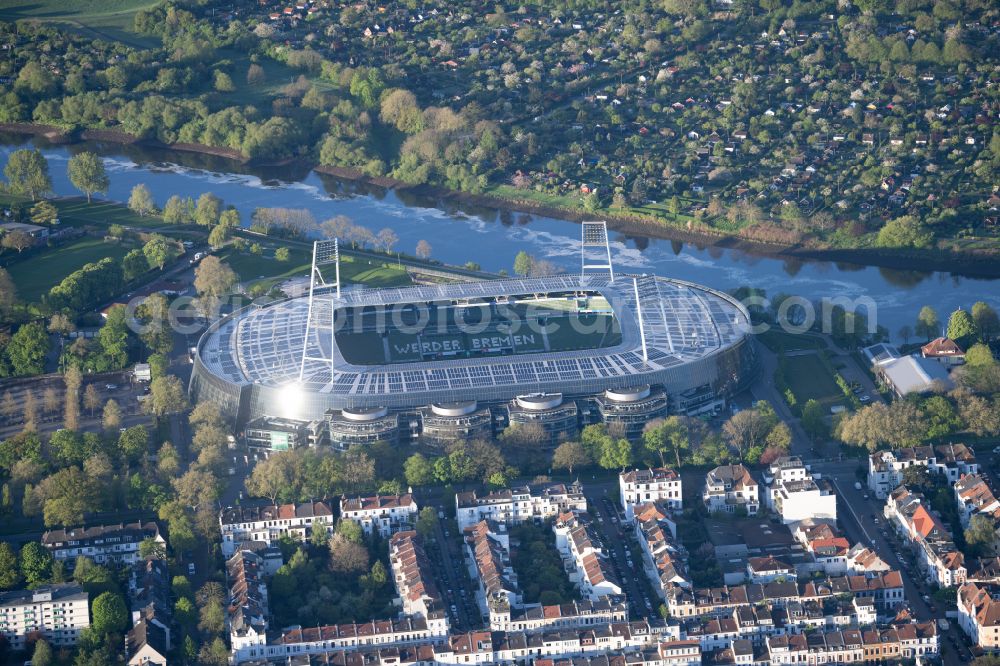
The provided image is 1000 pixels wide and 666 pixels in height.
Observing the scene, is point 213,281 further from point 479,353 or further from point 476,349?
point 479,353

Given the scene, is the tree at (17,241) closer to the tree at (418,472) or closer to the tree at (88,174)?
the tree at (88,174)

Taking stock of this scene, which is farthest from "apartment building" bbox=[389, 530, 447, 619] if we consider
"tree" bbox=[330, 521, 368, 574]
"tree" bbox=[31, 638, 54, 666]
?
"tree" bbox=[31, 638, 54, 666]

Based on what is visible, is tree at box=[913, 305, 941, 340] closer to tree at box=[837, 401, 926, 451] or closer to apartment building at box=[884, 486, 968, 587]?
tree at box=[837, 401, 926, 451]

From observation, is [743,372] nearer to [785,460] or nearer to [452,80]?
[785,460]

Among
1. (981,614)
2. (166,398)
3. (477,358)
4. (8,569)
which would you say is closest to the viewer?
(981,614)

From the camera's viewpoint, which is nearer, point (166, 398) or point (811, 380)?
point (166, 398)

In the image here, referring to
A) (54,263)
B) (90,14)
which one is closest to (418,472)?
(54,263)

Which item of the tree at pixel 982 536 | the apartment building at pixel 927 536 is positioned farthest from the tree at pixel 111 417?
the tree at pixel 982 536
